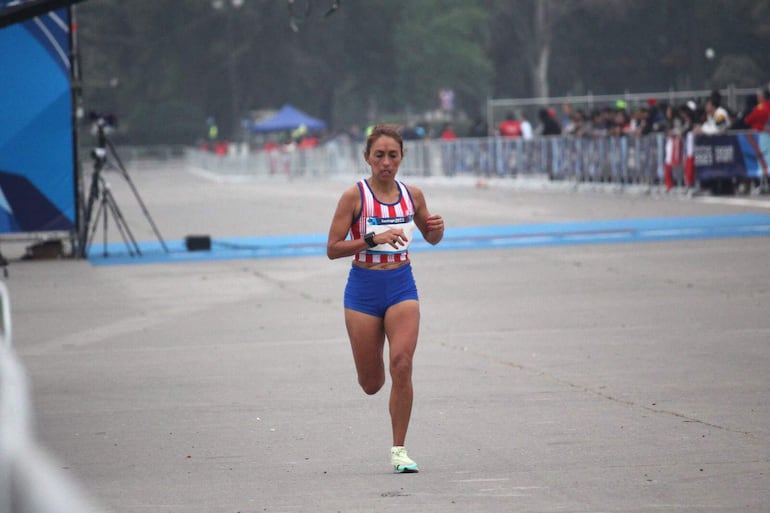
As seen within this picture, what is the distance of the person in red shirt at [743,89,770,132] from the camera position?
31.3 meters

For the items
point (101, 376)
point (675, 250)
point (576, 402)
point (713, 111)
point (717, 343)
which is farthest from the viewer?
point (713, 111)

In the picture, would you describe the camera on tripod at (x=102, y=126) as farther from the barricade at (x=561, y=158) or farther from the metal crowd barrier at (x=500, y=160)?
the metal crowd barrier at (x=500, y=160)

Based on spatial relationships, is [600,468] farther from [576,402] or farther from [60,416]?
[60,416]

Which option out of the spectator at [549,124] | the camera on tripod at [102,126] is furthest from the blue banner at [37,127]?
the spectator at [549,124]

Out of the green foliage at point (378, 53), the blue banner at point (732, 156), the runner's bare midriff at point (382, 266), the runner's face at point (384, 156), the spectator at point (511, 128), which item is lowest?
the blue banner at point (732, 156)

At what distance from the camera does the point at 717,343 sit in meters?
12.1

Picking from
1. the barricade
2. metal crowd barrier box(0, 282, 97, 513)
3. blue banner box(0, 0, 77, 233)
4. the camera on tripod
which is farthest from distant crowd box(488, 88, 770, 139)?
metal crowd barrier box(0, 282, 97, 513)

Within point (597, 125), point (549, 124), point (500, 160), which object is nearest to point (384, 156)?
point (597, 125)

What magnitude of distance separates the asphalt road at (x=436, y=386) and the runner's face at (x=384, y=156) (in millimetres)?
1439

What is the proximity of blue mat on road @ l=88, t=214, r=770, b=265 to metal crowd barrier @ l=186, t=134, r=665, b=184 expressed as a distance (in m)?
6.87

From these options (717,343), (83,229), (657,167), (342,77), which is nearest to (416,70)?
(342,77)

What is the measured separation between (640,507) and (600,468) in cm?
95

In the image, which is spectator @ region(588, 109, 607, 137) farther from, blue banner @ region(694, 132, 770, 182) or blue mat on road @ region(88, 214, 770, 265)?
blue mat on road @ region(88, 214, 770, 265)

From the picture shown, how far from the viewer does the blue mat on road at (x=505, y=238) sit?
23.7 meters
